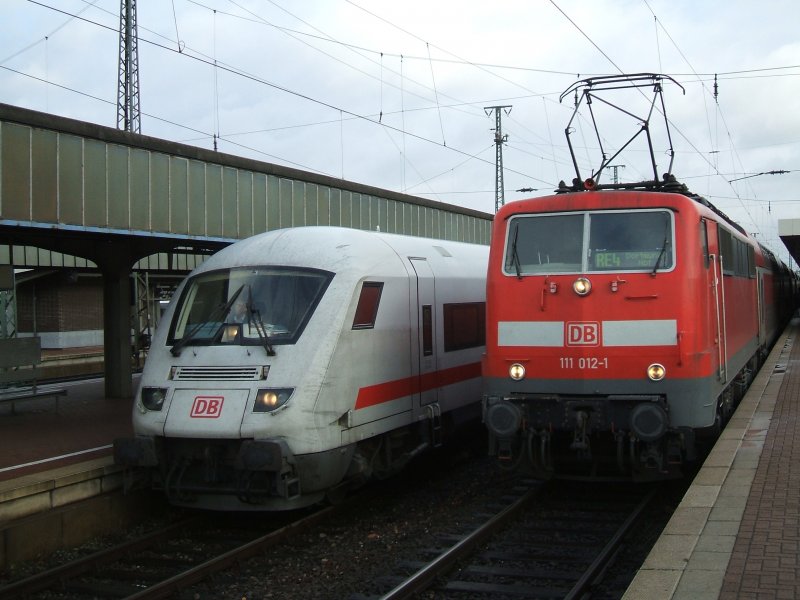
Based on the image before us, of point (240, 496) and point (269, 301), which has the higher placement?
point (269, 301)

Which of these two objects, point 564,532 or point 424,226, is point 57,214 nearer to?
point 564,532

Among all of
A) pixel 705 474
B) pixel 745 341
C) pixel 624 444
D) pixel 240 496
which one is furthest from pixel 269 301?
pixel 745 341

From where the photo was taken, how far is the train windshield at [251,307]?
8.82 m

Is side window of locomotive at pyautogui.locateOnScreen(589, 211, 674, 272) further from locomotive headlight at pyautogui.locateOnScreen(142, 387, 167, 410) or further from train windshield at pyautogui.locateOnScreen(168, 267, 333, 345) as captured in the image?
locomotive headlight at pyautogui.locateOnScreen(142, 387, 167, 410)

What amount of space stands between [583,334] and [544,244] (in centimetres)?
113

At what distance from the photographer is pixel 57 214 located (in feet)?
37.0

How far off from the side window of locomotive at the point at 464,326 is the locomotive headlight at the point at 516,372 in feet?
8.11

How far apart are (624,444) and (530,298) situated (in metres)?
1.89

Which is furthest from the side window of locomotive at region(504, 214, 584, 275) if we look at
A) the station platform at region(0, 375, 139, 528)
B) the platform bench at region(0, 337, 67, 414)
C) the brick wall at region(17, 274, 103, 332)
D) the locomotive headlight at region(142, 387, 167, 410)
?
the brick wall at region(17, 274, 103, 332)

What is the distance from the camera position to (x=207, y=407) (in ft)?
27.2

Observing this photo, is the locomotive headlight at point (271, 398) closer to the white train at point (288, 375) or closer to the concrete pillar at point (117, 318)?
the white train at point (288, 375)

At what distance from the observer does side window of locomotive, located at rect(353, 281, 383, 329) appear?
362 inches

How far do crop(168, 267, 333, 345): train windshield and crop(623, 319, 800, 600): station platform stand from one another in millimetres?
4188

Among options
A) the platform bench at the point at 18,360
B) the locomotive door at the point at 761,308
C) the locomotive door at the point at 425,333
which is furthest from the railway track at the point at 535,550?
the locomotive door at the point at 761,308
